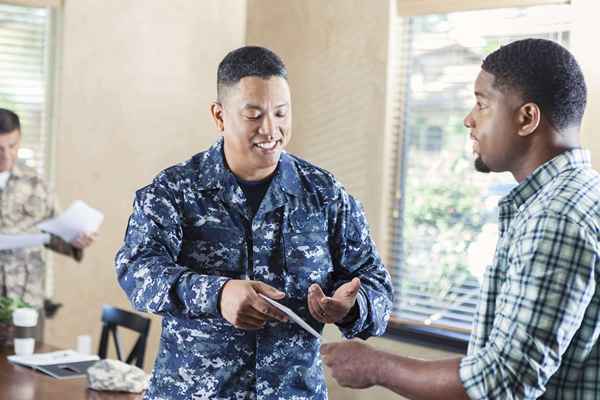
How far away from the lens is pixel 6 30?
467 cm

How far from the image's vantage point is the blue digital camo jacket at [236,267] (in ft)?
6.72

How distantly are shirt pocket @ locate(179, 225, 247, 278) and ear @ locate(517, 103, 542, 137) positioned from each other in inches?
31.5

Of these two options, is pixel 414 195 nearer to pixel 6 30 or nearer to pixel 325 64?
pixel 325 64

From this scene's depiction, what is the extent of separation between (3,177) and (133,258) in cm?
239

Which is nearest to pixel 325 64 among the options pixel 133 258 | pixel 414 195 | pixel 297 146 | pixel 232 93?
pixel 297 146

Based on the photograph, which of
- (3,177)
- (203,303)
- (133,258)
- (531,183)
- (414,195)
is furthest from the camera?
(414,195)

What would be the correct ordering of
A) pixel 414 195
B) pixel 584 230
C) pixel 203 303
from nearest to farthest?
pixel 584 230 < pixel 203 303 < pixel 414 195

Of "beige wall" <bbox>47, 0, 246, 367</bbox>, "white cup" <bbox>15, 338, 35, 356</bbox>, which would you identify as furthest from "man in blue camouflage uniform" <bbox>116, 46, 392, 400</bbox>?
"beige wall" <bbox>47, 0, 246, 367</bbox>

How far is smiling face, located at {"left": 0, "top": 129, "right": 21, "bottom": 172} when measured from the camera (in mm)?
4113

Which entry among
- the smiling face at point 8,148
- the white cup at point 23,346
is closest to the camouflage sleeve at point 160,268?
the white cup at point 23,346

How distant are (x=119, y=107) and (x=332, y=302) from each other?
10.7ft

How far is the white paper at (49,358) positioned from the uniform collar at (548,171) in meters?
2.31

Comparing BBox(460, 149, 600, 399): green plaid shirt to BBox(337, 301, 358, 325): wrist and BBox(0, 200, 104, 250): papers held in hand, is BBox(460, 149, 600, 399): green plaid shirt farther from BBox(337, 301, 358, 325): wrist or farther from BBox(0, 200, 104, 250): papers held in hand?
BBox(0, 200, 104, 250): papers held in hand

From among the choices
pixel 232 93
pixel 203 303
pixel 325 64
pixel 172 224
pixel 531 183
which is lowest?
pixel 203 303
